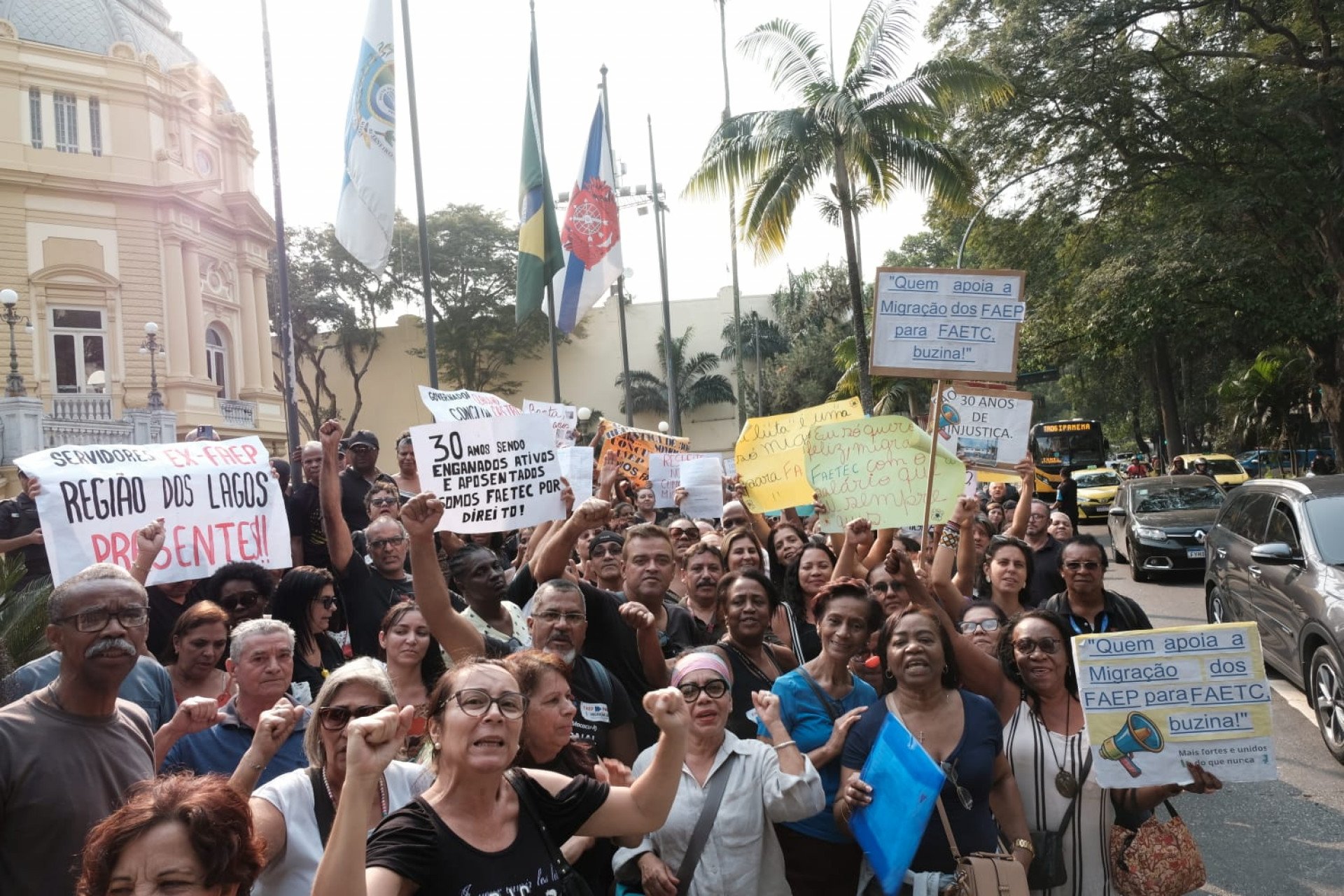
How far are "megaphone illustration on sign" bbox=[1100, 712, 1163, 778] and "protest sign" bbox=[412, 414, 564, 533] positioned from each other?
129 inches

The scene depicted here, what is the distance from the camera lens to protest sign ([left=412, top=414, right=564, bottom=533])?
19.4 feet

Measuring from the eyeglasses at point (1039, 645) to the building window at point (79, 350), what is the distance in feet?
109

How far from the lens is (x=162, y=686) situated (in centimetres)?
396

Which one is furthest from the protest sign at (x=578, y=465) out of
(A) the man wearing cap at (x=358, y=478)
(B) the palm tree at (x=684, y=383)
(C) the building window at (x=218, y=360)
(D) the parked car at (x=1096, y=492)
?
(B) the palm tree at (x=684, y=383)

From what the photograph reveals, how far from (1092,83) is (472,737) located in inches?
798

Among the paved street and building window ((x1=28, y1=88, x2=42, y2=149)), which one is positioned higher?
building window ((x1=28, y1=88, x2=42, y2=149))

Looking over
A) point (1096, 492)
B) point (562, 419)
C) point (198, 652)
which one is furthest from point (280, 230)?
point (1096, 492)

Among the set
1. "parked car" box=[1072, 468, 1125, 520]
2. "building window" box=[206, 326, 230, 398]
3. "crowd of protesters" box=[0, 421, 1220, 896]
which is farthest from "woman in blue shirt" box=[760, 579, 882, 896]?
"building window" box=[206, 326, 230, 398]

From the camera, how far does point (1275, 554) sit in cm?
754

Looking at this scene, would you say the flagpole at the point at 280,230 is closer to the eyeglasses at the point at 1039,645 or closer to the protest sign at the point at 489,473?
the protest sign at the point at 489,473

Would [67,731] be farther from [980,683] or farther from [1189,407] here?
[1189,407]

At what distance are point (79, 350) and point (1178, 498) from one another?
29.4 meters

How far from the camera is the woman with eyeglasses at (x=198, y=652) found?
4.15 m

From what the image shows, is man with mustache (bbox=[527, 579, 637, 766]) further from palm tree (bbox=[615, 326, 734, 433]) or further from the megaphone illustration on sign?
palm tree (bbox=[615, 326, 734, 433])
